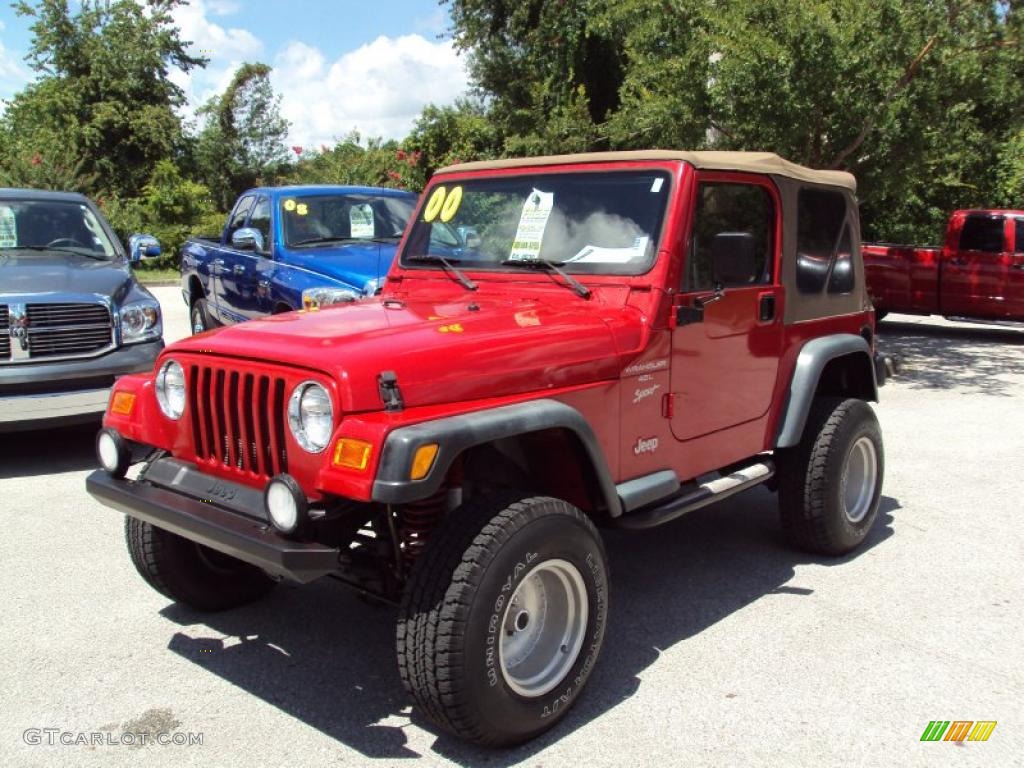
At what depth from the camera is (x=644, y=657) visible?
370 cm

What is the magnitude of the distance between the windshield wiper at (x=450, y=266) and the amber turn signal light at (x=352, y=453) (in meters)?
1.45

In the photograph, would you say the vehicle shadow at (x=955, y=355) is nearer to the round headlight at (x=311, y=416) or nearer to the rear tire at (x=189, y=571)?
the rear tire at (x=189, y=571)

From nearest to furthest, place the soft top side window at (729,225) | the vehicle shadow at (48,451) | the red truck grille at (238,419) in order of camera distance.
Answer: the red truck grille at (238,419) < the soft top side window at (729,225) < the vehicle shadow at (48,451)

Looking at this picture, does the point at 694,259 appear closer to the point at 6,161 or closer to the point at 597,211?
the point at 597,211

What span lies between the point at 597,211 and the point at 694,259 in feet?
1.48

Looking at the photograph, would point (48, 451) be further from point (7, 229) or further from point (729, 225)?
point (729, 225)

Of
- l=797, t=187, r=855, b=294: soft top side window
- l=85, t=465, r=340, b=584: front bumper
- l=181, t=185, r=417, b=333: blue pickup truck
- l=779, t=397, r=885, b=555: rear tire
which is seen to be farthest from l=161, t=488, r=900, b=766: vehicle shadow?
l=181, t=185, r=417, b=333: blue pickup truck

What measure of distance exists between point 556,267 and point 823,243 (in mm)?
1693

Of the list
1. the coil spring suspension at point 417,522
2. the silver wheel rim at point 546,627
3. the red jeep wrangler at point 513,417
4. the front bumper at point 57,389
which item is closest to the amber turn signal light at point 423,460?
the red jeep wrangler at point 513,417

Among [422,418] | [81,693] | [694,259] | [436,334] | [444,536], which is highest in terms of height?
[694,259]

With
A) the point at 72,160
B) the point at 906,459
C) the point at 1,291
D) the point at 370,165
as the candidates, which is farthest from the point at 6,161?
the point at 906,459

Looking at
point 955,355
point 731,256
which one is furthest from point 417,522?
point 955,355

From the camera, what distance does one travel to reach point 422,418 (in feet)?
9.39

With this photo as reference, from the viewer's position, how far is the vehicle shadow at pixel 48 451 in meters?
6.46
